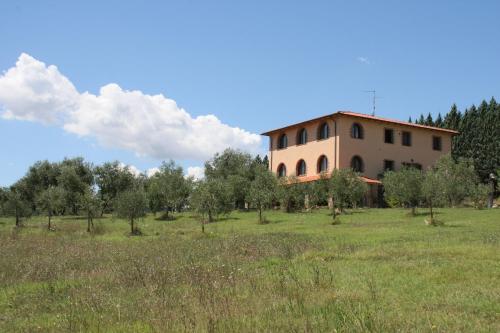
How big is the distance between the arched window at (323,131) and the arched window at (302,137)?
2665 millimetres

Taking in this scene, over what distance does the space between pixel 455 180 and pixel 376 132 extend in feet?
56.6

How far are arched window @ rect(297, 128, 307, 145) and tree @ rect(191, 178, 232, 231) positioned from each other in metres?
19.0

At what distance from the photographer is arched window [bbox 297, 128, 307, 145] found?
2461 inches

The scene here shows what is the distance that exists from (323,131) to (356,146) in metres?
4.37

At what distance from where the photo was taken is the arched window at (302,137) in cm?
6250

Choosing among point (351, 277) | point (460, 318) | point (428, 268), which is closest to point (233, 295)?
point (351, 277)

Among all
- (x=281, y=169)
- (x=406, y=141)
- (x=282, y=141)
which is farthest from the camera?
(x=282, y=141)

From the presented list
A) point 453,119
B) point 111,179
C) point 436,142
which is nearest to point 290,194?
point 436,142

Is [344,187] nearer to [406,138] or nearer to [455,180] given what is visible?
[455,180]

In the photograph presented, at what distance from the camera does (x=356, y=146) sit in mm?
57625

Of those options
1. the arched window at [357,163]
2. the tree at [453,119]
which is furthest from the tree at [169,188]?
the tree at [453,119]

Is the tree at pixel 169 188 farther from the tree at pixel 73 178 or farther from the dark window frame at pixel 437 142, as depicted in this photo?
the dark window frame at pixel 437 142

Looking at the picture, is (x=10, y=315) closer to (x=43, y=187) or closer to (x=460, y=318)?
(x=460, y=318)

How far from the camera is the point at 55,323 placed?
835cm
